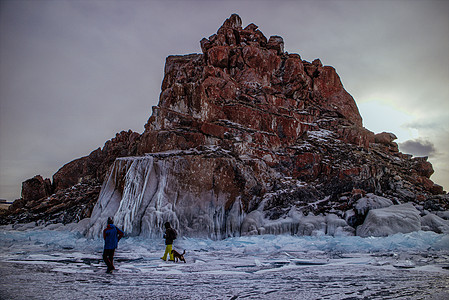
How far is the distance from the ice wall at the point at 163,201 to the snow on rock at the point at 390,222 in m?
9.11

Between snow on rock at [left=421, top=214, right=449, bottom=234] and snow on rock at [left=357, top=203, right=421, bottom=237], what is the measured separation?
68 cm

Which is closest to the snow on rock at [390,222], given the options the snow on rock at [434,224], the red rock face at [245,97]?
the snow on rock at [434,224]

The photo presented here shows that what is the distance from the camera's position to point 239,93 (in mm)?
34812

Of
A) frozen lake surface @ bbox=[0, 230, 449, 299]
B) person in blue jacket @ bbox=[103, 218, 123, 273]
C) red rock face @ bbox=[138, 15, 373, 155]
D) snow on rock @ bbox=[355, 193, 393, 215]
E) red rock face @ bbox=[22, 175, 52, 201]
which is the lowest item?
frozen lake surface @ bbox=[0, 230, 449, 299]

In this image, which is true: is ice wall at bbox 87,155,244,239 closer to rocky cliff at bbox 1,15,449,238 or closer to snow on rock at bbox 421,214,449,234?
rocky cliff at bbox 1,15,449,238

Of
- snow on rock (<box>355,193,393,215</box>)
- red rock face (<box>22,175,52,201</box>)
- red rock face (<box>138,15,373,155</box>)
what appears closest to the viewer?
snow on rock (<box>355,193,393,215</box>)

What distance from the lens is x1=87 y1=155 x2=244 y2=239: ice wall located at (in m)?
20.3

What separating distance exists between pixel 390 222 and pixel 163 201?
51.4ft

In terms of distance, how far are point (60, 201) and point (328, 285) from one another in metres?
32.2

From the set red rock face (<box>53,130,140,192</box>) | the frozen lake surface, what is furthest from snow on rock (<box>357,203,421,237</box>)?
red rock face (<box>53,130,140,192</box>)

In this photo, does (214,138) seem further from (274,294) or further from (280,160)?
(274,294)

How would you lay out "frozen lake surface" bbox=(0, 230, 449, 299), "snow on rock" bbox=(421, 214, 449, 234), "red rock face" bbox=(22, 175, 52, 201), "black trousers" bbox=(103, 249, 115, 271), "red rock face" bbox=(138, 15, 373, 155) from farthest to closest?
"red rock face" bbox=(22, 175, 52, 201)
"red rock face" bbox=(138, 15, 373, 155)
"snow on rock" bbox=(421, 214, 449, 234)
"black trousers" bbox=(103, 249, 115, 271)
"frozen lake surface" bbox=(0, 230, 449, 299)

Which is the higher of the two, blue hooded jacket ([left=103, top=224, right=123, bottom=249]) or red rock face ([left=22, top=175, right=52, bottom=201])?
red rock face ([left=22, top=175, right=52, bottom=201])

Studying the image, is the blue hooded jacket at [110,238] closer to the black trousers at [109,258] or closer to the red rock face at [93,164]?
the black trousers at [109,258]
